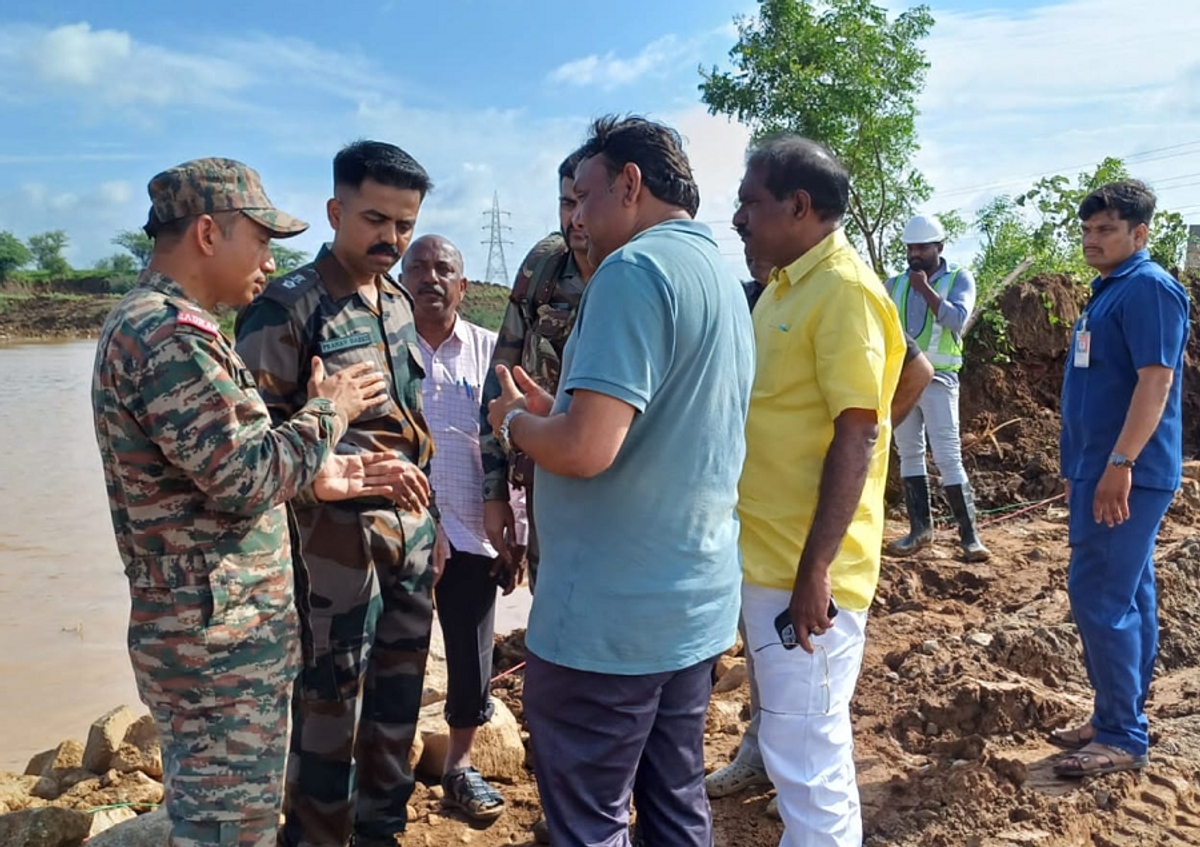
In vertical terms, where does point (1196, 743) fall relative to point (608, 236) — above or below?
below

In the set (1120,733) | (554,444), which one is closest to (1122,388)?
(1120,733)

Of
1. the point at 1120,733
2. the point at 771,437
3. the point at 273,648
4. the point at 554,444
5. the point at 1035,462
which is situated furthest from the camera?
the point at 1035,462

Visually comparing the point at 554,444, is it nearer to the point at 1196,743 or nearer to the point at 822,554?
the point at 822,554

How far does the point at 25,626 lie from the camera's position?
291 inches

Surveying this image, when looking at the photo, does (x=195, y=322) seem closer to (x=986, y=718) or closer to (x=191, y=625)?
(x=191, y=625)

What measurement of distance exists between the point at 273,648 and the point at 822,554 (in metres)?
1.28

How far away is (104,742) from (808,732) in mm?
3057

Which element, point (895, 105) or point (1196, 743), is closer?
point (1196, 743)

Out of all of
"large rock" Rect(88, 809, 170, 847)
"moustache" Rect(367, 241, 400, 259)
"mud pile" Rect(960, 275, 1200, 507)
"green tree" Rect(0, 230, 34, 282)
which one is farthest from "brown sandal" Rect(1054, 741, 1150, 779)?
"green tree" Rect(0, 230, 34, 282)

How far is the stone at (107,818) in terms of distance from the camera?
3127mm

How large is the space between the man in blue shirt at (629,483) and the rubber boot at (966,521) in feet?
16.4

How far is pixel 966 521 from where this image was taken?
6.73 m

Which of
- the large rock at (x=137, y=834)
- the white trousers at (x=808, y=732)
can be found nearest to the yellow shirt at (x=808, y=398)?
the white trousers at (x=808, y=732)

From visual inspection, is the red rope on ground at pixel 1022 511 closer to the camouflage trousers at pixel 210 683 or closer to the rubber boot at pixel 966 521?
the rubber boot at pixel 966 521
